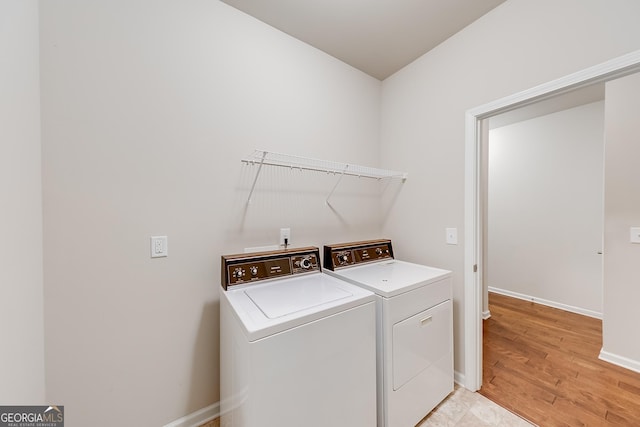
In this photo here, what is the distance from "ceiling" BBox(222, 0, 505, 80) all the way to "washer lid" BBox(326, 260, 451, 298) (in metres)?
1.80

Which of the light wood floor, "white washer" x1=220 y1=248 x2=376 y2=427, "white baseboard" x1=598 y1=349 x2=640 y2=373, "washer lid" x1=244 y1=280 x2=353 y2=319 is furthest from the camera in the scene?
"white baseboard" x1=598 y1=349 x2=640 y2=373

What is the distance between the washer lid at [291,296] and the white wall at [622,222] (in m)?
2.58

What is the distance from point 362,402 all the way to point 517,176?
3876 millimetres

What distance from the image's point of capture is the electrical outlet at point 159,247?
131 cm

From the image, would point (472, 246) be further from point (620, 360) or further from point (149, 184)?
point (149, 184)

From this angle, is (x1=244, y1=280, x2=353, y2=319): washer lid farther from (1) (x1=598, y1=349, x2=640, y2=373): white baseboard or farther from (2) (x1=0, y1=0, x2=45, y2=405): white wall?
(1) (x1=598, y1=349, x2=640, y2=373): white baseboard

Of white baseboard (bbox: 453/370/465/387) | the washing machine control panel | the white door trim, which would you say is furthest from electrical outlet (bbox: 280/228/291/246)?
white baseboard (bbox: 453/370/465/387)

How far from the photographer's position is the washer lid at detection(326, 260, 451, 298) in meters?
1.34

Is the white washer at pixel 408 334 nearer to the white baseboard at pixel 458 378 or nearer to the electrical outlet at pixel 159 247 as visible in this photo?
the white baseboard at pixel 458 378

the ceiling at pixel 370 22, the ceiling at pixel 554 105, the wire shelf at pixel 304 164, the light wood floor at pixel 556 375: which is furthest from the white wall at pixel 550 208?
the ceiling at pixel 370 22

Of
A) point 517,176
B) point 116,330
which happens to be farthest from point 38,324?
point 517,176

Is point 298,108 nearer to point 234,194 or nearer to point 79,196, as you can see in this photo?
point 234,194

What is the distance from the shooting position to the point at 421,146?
2.05 meters

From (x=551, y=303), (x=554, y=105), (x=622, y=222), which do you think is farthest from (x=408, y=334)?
(x=554, y=105)
